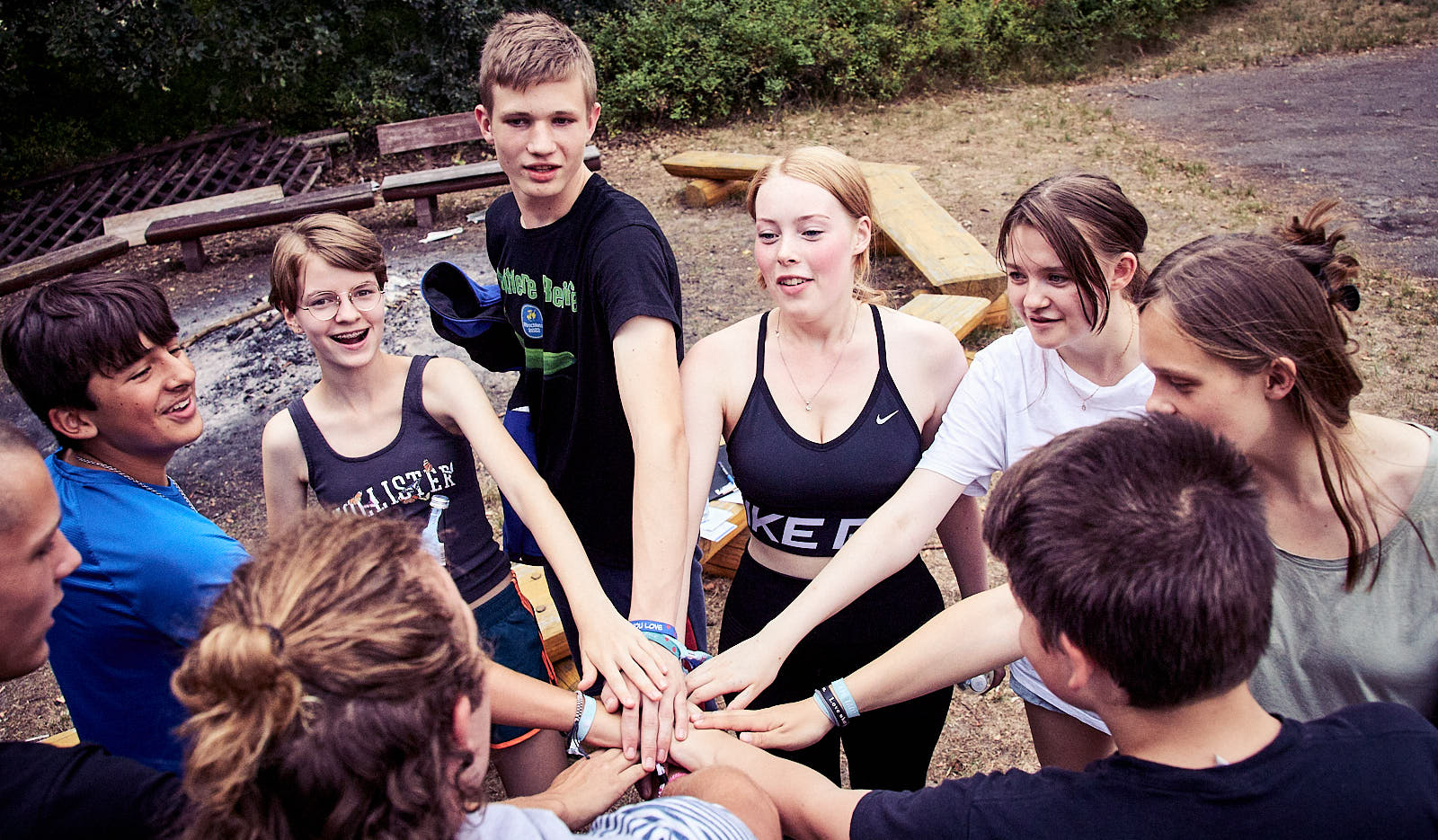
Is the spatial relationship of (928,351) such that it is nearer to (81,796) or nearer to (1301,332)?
(1301,332)

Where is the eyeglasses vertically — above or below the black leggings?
above

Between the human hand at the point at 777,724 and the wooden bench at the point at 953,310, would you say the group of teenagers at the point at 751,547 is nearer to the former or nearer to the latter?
the human hand at the point at 777,724

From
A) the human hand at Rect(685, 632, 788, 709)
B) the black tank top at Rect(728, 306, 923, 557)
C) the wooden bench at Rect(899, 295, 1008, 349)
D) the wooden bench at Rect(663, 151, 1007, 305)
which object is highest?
the black tank top at Rect(728, 306, 923, 557)

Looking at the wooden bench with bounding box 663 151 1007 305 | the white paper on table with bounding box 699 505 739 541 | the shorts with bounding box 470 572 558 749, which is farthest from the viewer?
the wooden bench with bounding box 663 151 1007 305

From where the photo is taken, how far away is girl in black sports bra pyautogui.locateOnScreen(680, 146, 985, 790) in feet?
7.75

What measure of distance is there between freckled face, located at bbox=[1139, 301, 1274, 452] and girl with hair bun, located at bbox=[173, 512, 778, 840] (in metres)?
1.33

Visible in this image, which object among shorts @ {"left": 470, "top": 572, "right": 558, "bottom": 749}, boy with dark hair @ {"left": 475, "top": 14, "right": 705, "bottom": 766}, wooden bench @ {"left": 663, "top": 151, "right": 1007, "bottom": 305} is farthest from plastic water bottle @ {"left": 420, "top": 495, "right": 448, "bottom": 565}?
wooden bench @ {"left": 663, "top": 151, "right": 1007, "bottom": 305}

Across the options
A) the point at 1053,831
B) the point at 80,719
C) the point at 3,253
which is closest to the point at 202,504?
the point at 80,719

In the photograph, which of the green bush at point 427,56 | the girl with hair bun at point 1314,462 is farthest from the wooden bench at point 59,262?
the girl with hair bun at point 1314,462

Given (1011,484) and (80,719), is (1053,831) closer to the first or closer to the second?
(1011,484)

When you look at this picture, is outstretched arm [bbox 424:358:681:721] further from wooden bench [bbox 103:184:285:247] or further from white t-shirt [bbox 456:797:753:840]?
wooden bench [bbox 103:184:285:247]

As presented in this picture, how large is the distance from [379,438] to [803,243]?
1.30 meters

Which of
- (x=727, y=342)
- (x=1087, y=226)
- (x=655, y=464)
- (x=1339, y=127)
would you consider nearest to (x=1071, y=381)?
(x=1087, y=226)

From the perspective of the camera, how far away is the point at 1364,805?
1.17 m
